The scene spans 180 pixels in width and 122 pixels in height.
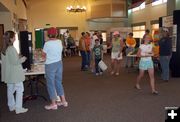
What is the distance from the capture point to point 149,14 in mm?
19656

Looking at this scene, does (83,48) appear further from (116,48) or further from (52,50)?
(52,50)

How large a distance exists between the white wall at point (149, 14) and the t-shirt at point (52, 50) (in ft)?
42.1

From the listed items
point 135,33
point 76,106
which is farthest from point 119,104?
point 135,33

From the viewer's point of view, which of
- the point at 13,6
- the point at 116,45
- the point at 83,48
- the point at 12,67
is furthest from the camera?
the point at 13,6

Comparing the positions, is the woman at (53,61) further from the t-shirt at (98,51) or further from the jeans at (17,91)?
the t-shirt at (98,51)

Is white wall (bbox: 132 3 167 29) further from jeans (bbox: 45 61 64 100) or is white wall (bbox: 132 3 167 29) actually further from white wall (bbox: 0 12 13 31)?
jeans (bbox: 45 61 64 100)

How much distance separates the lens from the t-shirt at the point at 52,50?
5.24 meters

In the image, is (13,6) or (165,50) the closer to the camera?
(165,50)

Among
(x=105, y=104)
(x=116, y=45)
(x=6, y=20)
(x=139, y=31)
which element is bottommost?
(x=105, y=104)

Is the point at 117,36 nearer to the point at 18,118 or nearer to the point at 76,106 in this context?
the point at 76,106

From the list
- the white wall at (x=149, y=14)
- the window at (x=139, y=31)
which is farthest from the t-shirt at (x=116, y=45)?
the window at (x=139, y=31)

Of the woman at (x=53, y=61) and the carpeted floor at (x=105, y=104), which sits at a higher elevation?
the woman at (x=53, y=61)

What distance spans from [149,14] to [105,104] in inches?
586

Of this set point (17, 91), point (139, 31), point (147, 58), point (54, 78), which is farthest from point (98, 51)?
point (139, 31)
